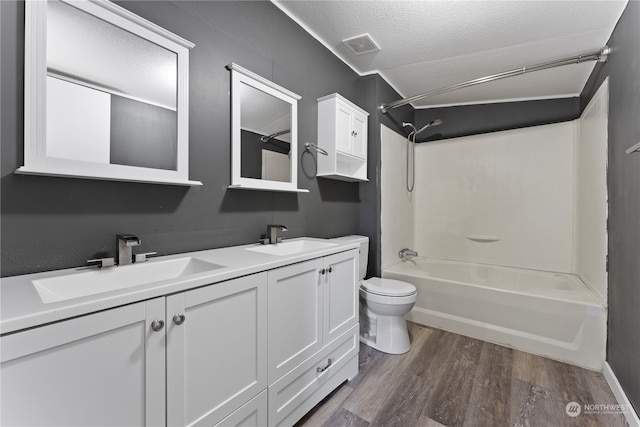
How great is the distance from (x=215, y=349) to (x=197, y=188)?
0.78 meters

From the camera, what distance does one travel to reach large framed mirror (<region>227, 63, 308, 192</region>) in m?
1.54

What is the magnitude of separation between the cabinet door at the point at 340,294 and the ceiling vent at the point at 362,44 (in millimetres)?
1636

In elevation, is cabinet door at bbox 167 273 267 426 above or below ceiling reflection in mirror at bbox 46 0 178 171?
below

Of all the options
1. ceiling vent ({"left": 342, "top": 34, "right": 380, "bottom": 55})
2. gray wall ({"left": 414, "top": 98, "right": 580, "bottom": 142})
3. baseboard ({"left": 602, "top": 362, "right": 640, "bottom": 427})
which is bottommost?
baseboard ({"left": 602, "top": 362, "right": 640, "bottom": 427})

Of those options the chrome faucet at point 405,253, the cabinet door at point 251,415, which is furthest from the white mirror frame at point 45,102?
the chrome faucet at point 405,253

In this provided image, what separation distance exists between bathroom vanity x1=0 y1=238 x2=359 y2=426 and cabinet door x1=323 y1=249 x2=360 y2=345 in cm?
1

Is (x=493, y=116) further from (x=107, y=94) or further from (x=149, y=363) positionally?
(x=149, y=363)

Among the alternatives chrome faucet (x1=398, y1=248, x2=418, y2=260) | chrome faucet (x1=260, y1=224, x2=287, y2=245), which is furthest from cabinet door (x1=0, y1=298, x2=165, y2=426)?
chrome faucet (x1=398, y1=248, x2=418, y2=260)

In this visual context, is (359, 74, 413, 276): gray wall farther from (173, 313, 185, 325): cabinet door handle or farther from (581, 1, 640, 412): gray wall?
(173, 313, 185, 325): cabinet door handle

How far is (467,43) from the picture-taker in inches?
83.9

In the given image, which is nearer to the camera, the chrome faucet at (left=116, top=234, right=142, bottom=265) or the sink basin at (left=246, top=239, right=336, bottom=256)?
the chrome faucet at (left=116, top=234, right=142, bottom=265)

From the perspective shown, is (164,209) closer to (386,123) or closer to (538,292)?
(386,123)

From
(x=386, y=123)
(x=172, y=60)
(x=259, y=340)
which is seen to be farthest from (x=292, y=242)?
(x=386, y=123)

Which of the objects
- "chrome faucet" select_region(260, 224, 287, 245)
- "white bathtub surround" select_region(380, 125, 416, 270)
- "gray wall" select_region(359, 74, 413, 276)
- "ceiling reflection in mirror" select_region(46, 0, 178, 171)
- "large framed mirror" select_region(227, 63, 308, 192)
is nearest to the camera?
"ceiling reflection in mirror" select_region(46, 0, 178, 171)
